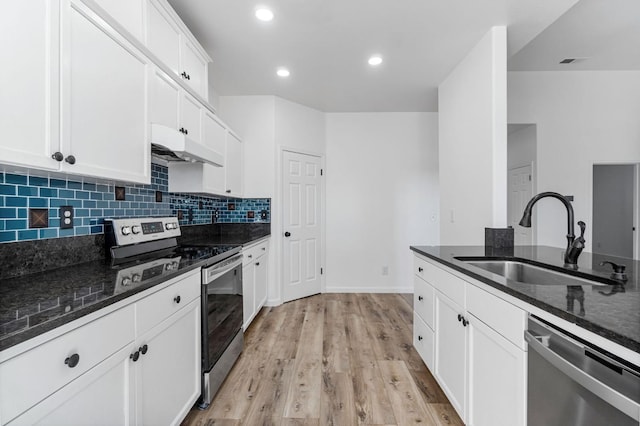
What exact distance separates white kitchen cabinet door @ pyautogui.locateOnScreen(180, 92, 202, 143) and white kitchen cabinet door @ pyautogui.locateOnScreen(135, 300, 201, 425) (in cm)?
128

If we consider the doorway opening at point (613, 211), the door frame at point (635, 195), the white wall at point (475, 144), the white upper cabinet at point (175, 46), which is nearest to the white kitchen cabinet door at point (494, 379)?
the white wall at point (475, 144)

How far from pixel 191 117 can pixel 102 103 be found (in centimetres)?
93

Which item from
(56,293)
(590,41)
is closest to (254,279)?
(56,293)

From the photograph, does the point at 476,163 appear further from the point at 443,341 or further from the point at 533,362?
the point at 533,362

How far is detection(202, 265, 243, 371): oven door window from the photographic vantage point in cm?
174

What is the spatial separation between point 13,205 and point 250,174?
253 centimetres

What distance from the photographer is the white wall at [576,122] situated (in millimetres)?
3557

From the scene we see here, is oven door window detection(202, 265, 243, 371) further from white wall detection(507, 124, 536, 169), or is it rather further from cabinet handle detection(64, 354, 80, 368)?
white wall detection(507, 124, 536, 169)

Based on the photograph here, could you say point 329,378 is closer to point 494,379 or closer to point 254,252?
point 494,379

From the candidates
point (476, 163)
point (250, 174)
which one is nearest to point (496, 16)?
point (476, 163)

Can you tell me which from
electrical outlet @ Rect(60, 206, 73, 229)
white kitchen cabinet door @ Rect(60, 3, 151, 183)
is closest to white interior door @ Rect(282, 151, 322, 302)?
white kitchen cabinet door @ Rect(60, 3, 151, 183)

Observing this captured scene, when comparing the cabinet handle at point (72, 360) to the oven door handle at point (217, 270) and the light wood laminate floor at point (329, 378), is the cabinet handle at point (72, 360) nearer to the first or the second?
the oven door handle at point (217, 270)

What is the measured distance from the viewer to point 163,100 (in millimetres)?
1822

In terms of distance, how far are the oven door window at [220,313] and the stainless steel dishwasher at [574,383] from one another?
1.57 meters
